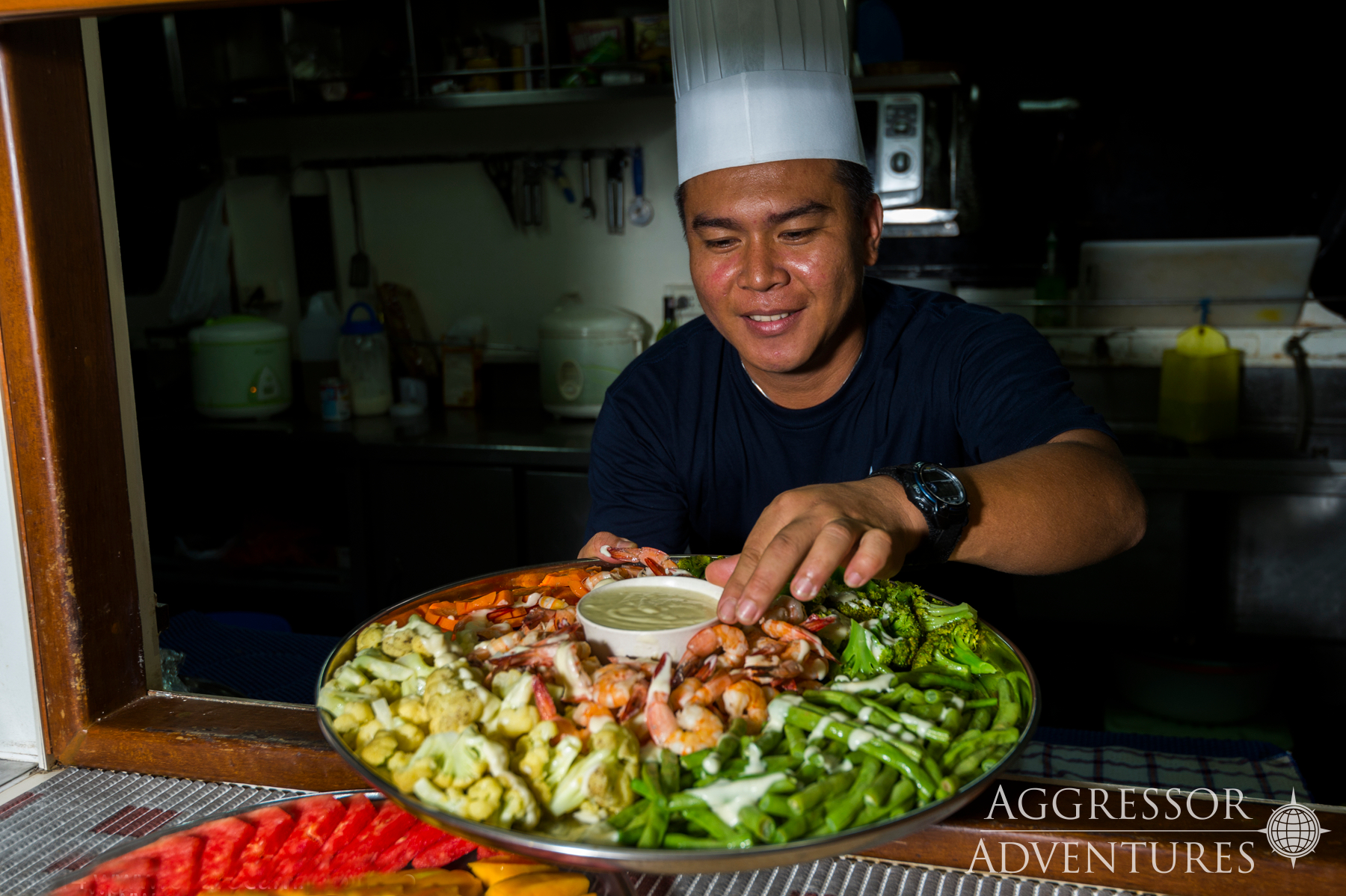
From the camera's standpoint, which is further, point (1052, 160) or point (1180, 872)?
point (1052, 160)

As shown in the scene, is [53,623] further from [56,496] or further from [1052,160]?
[1052,160]

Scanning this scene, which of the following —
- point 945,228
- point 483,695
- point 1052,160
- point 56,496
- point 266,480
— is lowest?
point 266,480

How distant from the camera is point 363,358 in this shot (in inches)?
170

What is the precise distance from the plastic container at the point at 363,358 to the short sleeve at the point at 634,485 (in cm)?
249

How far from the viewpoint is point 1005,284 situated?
4.37 metres

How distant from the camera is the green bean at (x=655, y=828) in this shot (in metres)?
0.80

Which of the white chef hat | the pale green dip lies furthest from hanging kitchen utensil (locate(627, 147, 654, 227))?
the pale green dip

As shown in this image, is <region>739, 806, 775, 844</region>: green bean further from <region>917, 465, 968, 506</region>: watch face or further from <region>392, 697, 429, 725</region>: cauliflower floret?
<region>917, 465, 968, 506</region>: watch face

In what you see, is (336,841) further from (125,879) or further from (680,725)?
(680,725)

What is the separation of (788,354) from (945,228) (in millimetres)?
2574

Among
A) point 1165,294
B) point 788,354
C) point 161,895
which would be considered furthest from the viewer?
point 1165,294

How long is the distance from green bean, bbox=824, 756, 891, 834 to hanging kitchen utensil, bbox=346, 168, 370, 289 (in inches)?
172

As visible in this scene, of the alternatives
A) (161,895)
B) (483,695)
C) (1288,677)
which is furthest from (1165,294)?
(161,895)

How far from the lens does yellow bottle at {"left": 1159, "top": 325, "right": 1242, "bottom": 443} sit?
3621 mm
